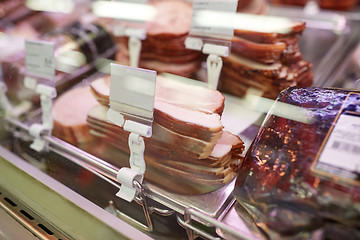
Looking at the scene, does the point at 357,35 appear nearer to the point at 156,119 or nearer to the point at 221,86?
the point at 221,86

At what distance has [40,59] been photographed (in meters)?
1.29

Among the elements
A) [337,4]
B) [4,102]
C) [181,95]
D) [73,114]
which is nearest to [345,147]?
[181,95]

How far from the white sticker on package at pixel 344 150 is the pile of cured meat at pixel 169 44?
0.73 m

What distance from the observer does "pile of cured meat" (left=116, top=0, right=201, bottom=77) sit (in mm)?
1419

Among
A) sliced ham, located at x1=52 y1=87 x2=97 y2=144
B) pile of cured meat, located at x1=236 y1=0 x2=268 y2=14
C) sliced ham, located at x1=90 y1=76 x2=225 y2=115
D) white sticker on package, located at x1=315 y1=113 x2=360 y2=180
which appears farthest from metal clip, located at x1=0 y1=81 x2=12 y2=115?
white sticker on package, located at x1=315 y1=113 x2=360 y2=180

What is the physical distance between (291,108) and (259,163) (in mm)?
186

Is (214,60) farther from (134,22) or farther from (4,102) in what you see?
(4,102)

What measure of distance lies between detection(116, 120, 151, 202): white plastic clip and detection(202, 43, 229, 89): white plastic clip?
1.27 ft

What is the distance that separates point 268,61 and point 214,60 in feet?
0.69

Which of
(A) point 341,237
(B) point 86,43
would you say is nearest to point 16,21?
(B) point 86,43

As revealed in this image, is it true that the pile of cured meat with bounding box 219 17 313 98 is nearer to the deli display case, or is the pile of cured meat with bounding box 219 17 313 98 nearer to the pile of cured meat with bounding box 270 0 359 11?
Result: the deli display case

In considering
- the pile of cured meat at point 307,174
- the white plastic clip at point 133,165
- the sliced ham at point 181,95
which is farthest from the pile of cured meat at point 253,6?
the white plastic clip at point 133,165

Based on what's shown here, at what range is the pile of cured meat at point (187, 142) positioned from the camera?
3.13ft

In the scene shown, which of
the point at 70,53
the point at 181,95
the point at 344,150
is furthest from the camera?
the point at 70,53
